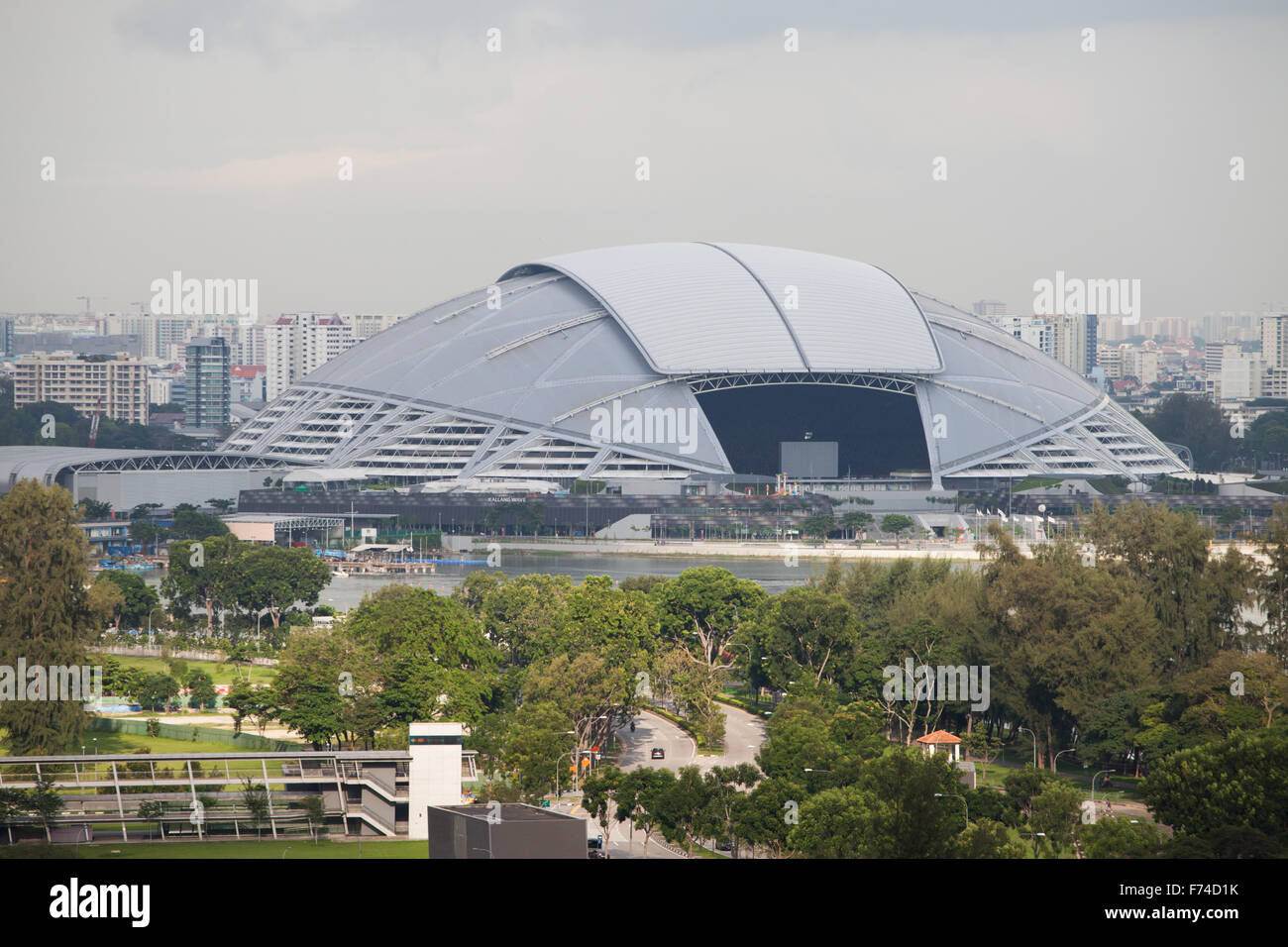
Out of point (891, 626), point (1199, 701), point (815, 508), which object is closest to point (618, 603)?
point (891, 626)

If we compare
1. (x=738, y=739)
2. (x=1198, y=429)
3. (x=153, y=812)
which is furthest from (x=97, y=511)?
(x=1198, y=429)

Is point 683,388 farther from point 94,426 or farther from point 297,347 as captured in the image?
point 297,347

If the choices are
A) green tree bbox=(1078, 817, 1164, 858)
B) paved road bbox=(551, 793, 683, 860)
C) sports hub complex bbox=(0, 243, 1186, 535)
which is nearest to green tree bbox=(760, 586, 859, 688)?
paved road bbox=(551, 793, 683, 860)

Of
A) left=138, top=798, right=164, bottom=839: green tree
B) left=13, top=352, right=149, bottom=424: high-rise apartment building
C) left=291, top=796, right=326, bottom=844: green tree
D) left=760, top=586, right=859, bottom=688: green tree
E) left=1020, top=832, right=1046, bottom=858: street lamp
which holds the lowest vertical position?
left=1020, top=832, right=1046, bottom=858: street lamp

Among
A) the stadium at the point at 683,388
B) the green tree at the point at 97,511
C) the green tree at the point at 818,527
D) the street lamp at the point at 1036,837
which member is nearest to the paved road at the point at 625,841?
the street lamp at the point at 1036,837

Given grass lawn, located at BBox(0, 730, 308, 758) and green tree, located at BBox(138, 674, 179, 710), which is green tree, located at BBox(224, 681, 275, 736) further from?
green tree, located at BBox(138, 674, 179, 710)

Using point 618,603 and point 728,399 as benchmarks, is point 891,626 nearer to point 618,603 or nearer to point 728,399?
point 618,603
